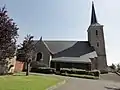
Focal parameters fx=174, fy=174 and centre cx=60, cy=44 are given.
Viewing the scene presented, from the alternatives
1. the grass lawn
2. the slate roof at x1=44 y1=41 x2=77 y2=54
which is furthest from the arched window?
the grass lawn

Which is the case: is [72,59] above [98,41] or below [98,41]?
below

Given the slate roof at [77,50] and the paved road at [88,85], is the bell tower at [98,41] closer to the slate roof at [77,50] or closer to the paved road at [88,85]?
the slate roof at [77,50]

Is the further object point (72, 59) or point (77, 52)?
point (77, 52)

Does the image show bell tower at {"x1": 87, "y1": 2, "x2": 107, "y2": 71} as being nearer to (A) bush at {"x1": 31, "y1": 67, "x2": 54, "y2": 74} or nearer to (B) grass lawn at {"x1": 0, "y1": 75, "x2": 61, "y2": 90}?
(A) bush at {"x1": 31, "y1": 67, "x2": 54, "y2": 74}

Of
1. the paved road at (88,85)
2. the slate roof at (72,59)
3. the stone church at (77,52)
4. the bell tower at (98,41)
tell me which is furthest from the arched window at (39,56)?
the paved road at (88,85)

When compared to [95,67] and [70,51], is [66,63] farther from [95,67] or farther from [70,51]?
[95,67]

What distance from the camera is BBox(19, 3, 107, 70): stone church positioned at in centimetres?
4195

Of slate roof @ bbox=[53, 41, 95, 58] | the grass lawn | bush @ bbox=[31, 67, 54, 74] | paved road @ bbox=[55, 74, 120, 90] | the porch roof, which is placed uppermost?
slate roof @ bbox=[53, 41, 95, 58]

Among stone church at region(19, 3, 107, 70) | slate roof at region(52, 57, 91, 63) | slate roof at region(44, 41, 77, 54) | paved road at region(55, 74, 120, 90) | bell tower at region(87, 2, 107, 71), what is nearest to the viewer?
paved road at region(55, 74, 120, 90)

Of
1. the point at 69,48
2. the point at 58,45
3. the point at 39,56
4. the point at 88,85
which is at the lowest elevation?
the point at 88,85

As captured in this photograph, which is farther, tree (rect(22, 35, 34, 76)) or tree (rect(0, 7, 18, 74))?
tree (rect(22, 35, 34, 76))

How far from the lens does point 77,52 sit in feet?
149

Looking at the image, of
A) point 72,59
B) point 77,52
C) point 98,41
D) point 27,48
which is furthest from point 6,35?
point 98,41

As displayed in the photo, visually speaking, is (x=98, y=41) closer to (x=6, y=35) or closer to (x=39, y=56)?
(x=39, y=56)
